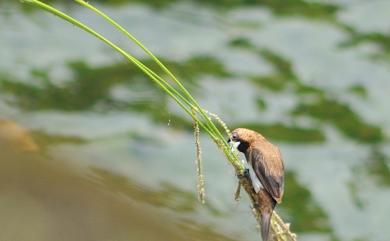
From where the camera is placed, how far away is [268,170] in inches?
75.6

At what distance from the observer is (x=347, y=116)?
15.3 ft

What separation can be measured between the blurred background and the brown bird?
139 cm

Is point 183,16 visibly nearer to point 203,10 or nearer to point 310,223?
point 203,10

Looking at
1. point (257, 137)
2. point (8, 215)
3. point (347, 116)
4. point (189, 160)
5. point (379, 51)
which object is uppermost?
point (379, 51)

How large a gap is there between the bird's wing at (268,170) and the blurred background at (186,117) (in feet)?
4.59

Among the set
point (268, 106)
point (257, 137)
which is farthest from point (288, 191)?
point (257, 137)

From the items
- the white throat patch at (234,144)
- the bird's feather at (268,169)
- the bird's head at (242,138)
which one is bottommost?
the bird's feather at (268,169)

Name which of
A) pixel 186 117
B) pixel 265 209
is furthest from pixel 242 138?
pixel 186 117

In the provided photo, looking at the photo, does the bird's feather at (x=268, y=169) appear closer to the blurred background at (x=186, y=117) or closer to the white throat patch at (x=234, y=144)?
the white throat patch at (x=234, y=144)

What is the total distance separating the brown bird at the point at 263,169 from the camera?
6.23 ft

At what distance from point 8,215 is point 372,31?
8.62ft

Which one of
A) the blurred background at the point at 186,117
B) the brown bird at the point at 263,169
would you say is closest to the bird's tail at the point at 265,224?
the brown bird at the point at 263,169

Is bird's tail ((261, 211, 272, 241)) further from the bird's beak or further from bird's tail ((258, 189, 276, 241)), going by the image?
the bird's beak

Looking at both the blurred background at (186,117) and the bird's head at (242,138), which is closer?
the bird's head at (242,138)
